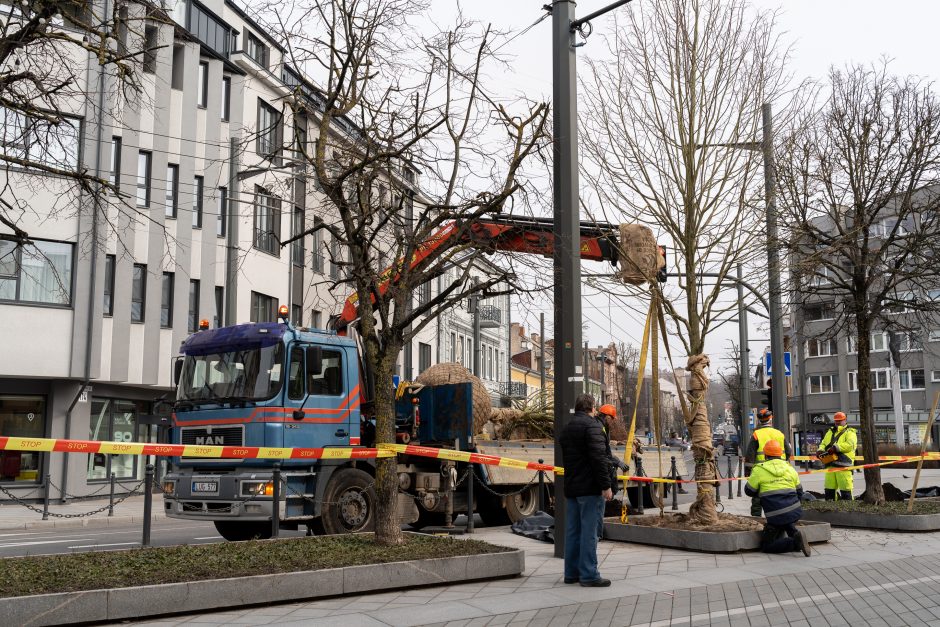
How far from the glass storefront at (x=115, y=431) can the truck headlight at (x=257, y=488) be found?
15.4 metres

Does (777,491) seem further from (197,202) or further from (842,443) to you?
(197,202)

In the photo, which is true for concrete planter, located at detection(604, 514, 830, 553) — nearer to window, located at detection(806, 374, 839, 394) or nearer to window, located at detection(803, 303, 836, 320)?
window, located at detection(803, 303, 836, 320)

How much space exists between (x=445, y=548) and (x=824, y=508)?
326 inches

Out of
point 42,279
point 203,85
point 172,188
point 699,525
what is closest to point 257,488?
point 699,525

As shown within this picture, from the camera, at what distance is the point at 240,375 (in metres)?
12.2

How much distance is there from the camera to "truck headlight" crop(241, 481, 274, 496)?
11.3 meters

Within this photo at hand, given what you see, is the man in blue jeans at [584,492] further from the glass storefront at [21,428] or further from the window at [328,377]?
the glass storefront at [21,428]

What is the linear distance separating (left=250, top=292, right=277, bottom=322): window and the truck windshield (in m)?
17.8

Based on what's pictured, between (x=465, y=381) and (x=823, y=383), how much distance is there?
6408 centimetres

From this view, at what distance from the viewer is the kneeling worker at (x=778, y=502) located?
10891mm

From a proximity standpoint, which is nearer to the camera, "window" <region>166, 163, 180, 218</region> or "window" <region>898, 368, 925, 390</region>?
"window" <region>166, 163, 180, 218</region>

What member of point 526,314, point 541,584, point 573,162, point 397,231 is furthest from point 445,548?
point 573,162

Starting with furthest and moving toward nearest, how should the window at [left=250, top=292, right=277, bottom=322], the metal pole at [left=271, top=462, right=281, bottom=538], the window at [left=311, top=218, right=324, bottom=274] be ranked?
the window at [left=250, top=292, right=277, bottom=322]
the window at [left=311, top=218, right=324, bottom=274]
the metal pole at [left=271, top=462, right=281, bottom=538]

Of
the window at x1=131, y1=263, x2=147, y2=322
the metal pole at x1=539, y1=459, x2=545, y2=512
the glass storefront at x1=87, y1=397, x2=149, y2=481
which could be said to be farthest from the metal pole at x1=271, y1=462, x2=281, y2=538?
the window at x1=131, y1=263, x2=147, y2=322
